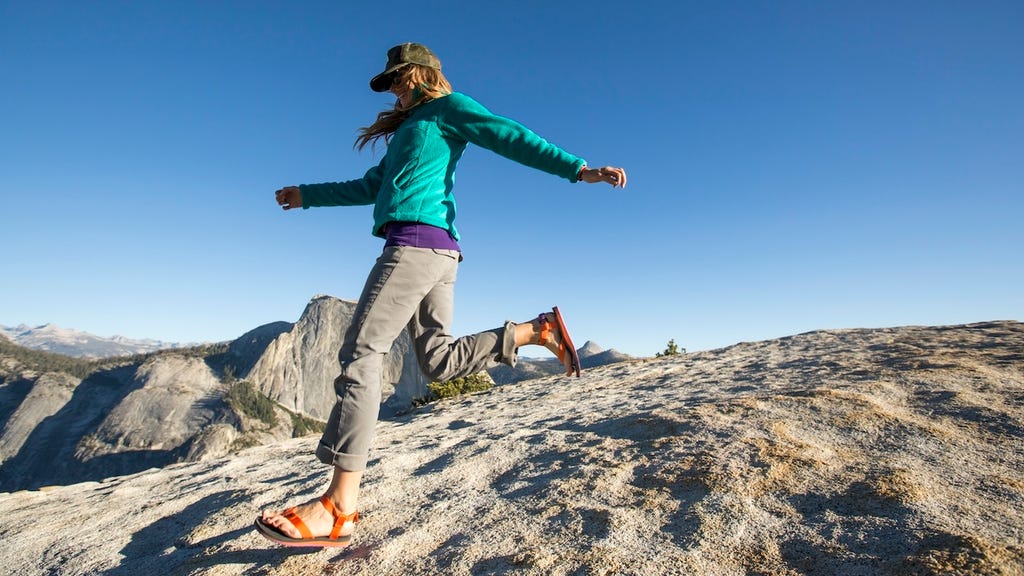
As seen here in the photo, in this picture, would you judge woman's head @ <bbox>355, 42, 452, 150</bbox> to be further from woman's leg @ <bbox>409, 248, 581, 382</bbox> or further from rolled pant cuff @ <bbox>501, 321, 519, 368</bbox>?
rolled pant cuff @ <bbox>501, 321, 519, 368</bbox>

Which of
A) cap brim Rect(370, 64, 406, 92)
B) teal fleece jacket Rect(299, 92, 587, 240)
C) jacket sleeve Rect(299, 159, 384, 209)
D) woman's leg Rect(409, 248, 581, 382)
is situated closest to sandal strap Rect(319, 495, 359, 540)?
woman's leg Rect(409, 248, 581, 382)

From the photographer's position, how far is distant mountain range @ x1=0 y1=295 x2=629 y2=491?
353 ft

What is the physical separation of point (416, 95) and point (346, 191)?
0.98 m

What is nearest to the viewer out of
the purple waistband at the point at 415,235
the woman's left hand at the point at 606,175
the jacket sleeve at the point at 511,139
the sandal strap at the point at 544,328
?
Result: the purple waistband at the point at 415,235

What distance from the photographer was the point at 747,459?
340cm

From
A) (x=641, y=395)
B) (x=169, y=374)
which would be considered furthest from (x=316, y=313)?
(x=641, y=395)

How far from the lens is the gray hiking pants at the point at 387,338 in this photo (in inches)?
116

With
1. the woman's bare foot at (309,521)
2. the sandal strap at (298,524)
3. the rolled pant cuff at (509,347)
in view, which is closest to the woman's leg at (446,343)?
the rolled pant cuff at (509,347)

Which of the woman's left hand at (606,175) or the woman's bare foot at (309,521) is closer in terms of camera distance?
the woman's bare foot at (309,521)

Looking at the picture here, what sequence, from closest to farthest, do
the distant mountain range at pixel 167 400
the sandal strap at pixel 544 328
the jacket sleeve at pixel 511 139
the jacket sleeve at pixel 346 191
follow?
1. the jacket sleeve at pixel 511 139
2. the sandal strap at pixel 544 328
3. the jacket sleeve at pixel 346 191
4. the distant mountain range at pixel 167 400

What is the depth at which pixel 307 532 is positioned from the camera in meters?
2.80

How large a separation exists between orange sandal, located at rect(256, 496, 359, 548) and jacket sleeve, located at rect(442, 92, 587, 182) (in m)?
2.44

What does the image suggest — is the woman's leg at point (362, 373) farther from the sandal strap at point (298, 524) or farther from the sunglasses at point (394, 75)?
the sunglasses at point (394, 75)

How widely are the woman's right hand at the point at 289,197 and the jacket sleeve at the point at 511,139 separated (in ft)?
5.08
